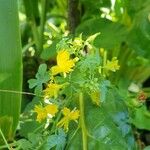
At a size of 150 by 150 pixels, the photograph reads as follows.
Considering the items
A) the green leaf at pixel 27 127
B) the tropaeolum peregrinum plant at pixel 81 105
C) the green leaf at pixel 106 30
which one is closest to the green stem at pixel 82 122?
the tropaeolum peregrinum plant at pixel 81 105

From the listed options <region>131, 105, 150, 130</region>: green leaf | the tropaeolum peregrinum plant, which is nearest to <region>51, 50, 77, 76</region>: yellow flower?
the tropaeolum peregrinum plant

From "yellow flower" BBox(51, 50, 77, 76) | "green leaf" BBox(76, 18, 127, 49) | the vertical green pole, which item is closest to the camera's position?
"yellow flower" BBox(51, 50, 77, 76)

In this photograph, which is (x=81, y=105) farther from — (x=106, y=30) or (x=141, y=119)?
(x=106, y=30)

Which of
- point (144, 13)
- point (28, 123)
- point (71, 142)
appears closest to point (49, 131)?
point (71, 142)

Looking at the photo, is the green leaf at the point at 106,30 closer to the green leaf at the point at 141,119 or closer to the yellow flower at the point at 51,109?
the green leaf at the point at 141,119

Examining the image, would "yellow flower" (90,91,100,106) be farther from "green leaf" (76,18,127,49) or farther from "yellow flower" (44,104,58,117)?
"green leaf" (76,18,127,49)

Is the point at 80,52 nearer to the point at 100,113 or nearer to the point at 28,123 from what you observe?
the point at 100,113

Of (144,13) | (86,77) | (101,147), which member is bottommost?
(101,147)

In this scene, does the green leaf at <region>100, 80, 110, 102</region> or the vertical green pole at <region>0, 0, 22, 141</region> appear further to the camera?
the vertical green pole at <region>0, 0, 22, 141</region>
